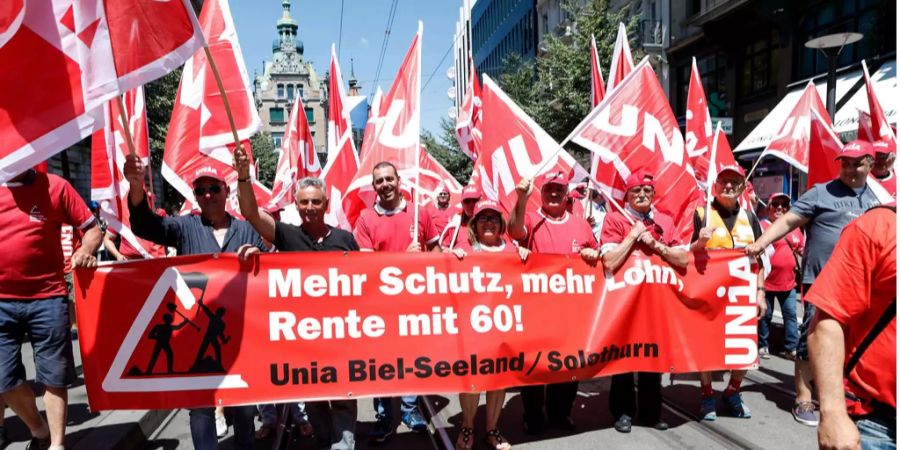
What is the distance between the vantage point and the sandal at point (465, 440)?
13.7 ft

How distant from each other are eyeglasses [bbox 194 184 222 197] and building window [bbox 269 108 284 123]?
4057 inches

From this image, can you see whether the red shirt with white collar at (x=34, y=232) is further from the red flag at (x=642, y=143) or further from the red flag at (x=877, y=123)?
the red flag at (x=877, y=123)

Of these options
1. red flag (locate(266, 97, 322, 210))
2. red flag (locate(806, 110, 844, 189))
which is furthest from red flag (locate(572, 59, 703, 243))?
red flag (locate(266, 97, 322, 210))

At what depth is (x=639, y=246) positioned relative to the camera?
14.2 ft

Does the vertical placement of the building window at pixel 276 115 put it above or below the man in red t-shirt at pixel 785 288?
above

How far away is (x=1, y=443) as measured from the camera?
4219 millimetres

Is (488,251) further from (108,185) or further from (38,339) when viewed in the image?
(38,339)

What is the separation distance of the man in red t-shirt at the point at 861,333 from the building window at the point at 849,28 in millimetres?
14822

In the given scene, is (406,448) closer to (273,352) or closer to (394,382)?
(394,382)

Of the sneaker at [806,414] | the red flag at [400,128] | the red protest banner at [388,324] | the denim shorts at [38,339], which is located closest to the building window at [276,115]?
the red flag at [400,128]

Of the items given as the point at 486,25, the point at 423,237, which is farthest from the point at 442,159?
the point at 486,25

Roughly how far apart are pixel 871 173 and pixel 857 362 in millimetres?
3560

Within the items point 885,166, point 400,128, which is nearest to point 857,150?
point 885,166

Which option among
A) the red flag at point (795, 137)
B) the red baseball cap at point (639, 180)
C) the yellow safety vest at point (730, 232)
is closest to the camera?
the red baseball cap at point (639, 180)
